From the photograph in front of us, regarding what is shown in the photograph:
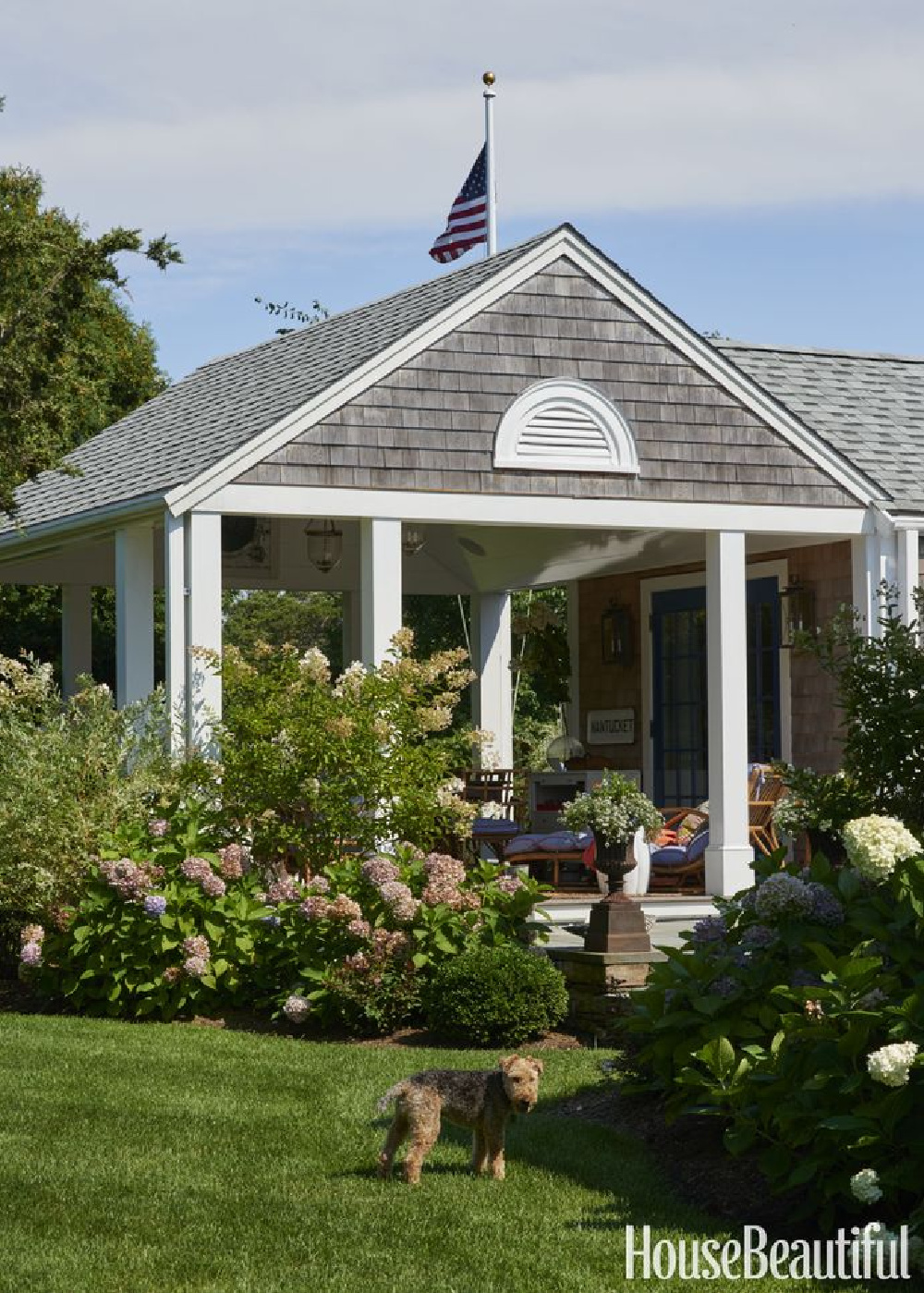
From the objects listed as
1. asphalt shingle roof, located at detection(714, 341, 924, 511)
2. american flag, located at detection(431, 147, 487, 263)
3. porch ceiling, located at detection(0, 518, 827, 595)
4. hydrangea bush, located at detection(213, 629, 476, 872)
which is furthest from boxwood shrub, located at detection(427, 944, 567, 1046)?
american flag, located at detection(431, 147, 487, 263)

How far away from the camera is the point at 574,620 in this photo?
59.3 ft

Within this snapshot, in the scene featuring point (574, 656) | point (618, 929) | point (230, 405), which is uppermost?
point (230, 405)

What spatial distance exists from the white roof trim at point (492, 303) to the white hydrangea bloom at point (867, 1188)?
7313mm

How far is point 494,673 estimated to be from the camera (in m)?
17.1

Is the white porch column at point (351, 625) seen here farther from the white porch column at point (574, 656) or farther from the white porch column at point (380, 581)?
the white porch column at point (380, 581)

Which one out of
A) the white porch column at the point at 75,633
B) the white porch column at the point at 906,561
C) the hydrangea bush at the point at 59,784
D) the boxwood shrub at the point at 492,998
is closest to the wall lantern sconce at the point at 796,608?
the white porch column at the point at 906,561

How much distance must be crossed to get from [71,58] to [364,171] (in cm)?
802

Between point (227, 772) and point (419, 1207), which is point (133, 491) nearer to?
point (227, 772)

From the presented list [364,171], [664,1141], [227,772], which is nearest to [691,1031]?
[664,1141]

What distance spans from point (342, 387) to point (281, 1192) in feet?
22.8

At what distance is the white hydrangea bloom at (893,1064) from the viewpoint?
5.29 m

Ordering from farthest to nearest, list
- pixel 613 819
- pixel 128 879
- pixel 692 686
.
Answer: pixel 692 686
pixel 613 819
pixel 128 879

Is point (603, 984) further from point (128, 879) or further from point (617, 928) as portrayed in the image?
point (128, 879)

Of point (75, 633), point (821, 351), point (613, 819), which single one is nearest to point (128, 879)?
point (613, 819)
